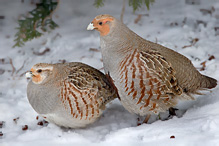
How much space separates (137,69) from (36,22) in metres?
2.71

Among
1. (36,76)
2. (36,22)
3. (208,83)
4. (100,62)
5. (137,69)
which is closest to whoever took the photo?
(137,69)

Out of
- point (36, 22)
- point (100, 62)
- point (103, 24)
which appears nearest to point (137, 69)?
point (103, 24)

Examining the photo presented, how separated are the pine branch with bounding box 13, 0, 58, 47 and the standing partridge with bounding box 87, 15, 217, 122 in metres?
2.04

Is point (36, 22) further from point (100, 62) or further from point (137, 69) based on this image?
point (137, 69)

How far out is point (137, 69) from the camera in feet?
11.1

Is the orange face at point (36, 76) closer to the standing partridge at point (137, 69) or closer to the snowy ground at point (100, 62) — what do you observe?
the snowy ground at point (100, 62)

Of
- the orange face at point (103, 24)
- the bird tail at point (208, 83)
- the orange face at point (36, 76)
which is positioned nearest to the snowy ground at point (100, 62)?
the bird tail at point (208, 83)

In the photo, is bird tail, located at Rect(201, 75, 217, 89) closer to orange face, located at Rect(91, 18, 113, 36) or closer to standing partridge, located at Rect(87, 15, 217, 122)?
standing partridge, located at Rect(87, 15, 217, 122)

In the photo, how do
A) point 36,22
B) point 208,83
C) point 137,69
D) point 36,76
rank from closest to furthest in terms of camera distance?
point 137,69 → point 36,76 → point 208,83 → point 36,22

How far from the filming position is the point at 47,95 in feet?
11.5

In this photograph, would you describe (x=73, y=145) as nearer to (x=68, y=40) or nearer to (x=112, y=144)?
(x=112, y=144)

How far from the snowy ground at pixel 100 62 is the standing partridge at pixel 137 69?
27cm

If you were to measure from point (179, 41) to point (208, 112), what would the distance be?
7.08ft

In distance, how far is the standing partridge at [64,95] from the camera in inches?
137
